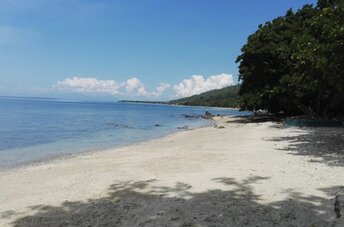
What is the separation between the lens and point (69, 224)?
23.4ft

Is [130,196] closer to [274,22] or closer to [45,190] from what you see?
[45,190]

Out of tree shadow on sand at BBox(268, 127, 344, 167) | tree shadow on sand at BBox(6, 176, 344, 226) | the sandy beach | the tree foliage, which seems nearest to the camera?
tree shadow on sand at BBox(6, 176, 344, 226)

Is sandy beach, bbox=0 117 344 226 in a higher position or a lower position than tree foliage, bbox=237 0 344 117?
lower

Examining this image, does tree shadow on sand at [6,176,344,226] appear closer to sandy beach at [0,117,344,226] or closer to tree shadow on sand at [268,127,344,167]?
sandy beach at [0,117,344,226]

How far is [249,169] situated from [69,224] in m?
5.94

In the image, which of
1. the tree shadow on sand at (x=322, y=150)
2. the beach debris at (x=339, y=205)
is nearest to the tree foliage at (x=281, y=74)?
the tree shadow on sand at (x=322, y=150)

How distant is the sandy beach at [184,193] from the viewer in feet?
23.5

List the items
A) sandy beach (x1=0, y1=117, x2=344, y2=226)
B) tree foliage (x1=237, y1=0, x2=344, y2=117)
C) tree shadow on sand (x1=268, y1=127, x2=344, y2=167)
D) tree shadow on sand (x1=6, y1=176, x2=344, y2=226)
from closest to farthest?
tree shadow on sand (x1=6, y1=176, x2=344, y2=226) → sandy beach (x1=0, y1=117, x2=344, y2=226) → tree shadow on sand (x1=268, y1=127, x2=344, y2=167) → tree foliage (x1=237, y1=0, x2=344, y2=117)

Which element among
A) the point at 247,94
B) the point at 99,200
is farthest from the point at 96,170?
the point at 247,94

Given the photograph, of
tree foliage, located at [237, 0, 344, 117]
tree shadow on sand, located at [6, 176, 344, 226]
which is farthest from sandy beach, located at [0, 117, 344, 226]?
tree foliage, located at [237, 0, 344, 117]

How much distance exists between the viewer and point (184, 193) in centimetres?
886

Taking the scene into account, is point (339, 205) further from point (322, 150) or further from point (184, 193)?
point (322, 150)

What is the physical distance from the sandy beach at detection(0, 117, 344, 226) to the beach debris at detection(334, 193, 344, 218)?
0.28ft

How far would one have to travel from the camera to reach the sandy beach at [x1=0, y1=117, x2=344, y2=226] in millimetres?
7164
